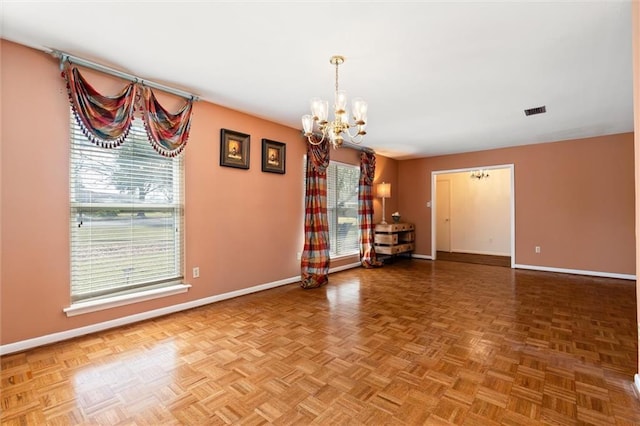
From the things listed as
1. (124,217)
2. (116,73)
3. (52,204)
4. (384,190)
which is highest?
(116,73)

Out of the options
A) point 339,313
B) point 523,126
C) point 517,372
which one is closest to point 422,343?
point 517,372

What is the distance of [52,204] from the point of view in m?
2.49

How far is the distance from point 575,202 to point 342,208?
13.0ft

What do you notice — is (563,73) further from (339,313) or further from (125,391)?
(125,391)

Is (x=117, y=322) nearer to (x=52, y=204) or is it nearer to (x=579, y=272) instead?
(x=52, y=204)

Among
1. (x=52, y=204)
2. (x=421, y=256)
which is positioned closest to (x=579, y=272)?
(x=421, y=256)

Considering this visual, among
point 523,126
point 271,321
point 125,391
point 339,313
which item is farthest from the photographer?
point 523,126

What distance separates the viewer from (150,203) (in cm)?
311

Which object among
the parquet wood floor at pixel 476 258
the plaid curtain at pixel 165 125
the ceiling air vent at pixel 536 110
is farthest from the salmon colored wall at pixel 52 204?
the parquet wood floor at pixel 476 258

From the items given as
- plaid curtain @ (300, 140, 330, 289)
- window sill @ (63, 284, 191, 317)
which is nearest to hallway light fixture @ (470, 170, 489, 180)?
plaid curtain @ (300, 140, 330, 289)

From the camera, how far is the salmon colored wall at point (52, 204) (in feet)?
7.55

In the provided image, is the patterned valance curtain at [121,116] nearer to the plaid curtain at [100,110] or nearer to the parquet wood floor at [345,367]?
the plaid curtain at [100,110]

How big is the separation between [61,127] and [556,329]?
4693 mm

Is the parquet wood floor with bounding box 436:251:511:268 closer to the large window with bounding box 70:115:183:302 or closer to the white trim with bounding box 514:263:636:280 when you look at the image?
the white trim with bounding box 514:263:636:280
